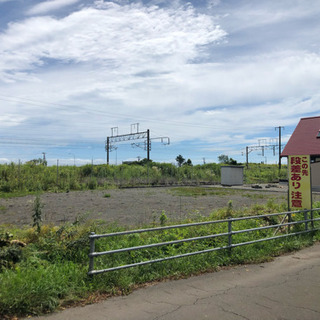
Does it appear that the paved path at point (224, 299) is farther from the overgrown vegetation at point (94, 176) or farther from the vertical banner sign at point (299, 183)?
the overgrown vegetation at point (94, 176)

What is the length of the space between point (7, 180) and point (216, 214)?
19.7 meters

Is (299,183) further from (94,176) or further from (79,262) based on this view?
(94,176)

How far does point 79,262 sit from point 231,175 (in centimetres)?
3188

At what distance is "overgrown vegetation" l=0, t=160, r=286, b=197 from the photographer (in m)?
24.8

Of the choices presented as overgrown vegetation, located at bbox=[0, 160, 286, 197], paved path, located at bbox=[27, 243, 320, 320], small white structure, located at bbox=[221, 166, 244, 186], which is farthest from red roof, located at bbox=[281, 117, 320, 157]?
small white structure, located at bbox=[221, 166, 244, 186]

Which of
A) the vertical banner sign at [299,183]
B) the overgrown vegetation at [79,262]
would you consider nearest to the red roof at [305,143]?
the vertical banner sign at [299,183]

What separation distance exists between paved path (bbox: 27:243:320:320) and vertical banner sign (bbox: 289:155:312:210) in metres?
3.85

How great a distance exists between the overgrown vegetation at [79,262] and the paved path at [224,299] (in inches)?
11.2

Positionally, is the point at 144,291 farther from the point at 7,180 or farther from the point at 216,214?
the point at 7,180

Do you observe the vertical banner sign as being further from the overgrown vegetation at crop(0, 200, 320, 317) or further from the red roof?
the overgrown vegetation at crop(0, 200, 320, 317)

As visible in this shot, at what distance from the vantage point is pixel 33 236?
23.5 ft

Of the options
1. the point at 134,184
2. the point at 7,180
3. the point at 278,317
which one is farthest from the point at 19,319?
A: the point at 134,184

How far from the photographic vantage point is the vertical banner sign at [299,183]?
970 centimetres

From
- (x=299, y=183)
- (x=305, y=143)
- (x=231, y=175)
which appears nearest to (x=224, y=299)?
(x=299, y=183)
